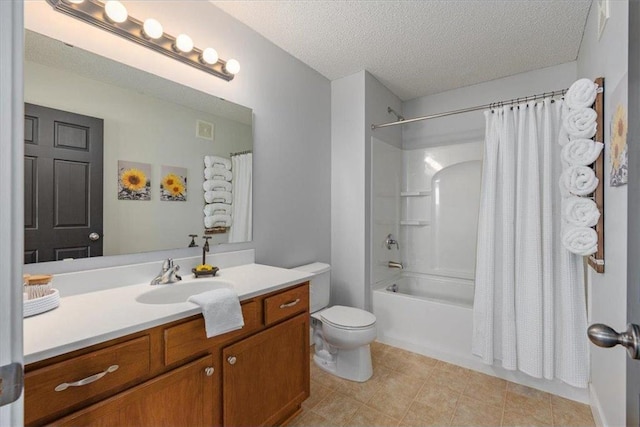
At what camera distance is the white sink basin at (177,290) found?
1.42 m

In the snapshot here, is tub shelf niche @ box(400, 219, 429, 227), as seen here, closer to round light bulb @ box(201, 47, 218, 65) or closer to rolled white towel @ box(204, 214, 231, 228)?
rolled white towel @ box(204, 214, 231, 228)

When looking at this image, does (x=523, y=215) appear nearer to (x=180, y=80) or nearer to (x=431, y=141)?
(x=431, y=141)

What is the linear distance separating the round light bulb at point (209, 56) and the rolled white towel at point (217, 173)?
61 cm

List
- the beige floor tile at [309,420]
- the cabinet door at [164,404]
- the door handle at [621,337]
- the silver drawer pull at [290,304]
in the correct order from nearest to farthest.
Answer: the door handle at [621,337] < the cabinet door at [164,404] < the silver drawer pull at [290,304] < the beige floor tile at [309,420]

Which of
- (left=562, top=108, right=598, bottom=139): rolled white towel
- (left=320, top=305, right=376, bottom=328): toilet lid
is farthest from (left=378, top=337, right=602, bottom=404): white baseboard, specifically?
(left=562, top=108, right=598, bottom=139): rolled white towel

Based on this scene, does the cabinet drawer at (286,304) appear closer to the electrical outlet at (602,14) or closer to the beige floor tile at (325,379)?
the beige floor tile at (325,379)

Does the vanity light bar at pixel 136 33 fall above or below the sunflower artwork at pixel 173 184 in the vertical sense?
above

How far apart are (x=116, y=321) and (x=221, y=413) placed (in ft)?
1.93

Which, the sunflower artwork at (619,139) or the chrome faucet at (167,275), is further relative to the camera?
the chrome faucet at (167,275)

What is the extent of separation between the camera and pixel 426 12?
1884mm

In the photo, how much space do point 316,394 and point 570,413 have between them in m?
1.51

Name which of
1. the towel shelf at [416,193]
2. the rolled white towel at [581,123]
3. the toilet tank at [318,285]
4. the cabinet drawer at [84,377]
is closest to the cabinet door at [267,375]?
the cabinet drawer at [84,377]

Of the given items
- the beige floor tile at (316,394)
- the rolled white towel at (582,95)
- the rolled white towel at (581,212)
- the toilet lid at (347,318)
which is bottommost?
the beige floor tile at (316,394)

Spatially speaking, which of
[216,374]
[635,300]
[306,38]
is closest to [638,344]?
[635,300]
